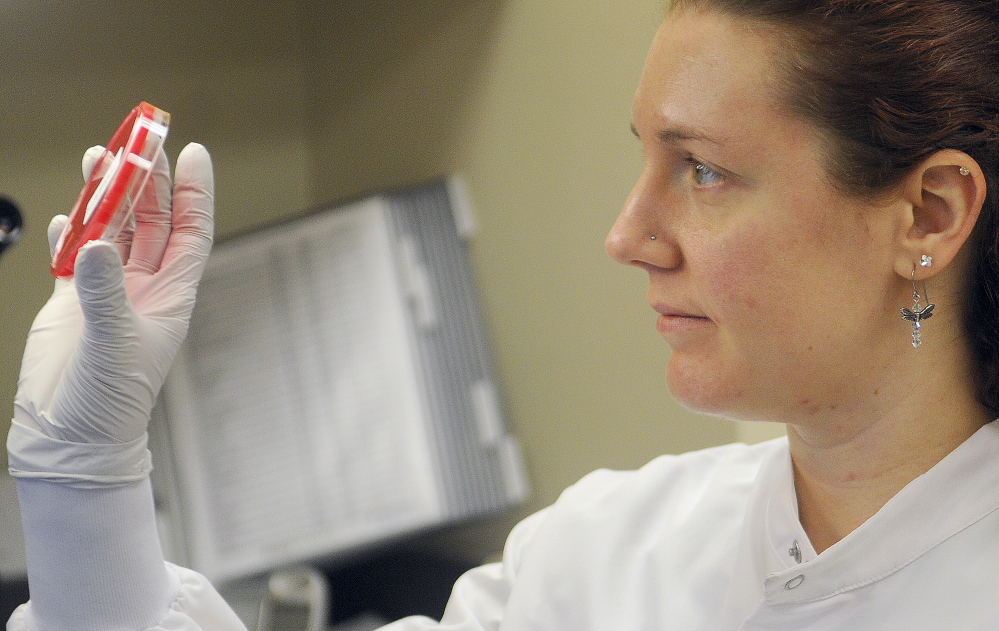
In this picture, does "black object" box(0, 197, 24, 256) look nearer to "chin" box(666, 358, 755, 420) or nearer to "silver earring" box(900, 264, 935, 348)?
"chin" box(666, 358, 755, 420)

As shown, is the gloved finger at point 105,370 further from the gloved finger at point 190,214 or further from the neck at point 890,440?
the neck at point 890,440

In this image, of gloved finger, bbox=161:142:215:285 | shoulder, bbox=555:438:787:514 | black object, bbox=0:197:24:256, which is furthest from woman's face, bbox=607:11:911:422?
black object, bbox=0:197:24:256

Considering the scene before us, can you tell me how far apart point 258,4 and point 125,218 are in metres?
0.74

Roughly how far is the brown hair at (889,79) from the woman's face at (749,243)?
0.05ft

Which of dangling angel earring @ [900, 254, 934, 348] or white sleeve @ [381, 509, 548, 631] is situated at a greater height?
dangling angel earring @ [900, 254, 934, 348]

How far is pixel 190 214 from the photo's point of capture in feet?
2.03

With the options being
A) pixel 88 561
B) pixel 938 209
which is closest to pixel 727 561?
pixel 938 209

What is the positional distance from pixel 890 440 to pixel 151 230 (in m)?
0.53

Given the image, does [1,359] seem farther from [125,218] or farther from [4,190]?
[125,218]

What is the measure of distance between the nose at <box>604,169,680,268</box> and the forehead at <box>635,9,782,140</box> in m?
0.06

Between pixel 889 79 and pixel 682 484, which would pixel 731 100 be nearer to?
pixel 889 79

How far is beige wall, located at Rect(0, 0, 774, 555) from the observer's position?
0.98 metres

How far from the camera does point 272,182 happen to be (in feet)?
4.12

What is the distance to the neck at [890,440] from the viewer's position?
59cm
